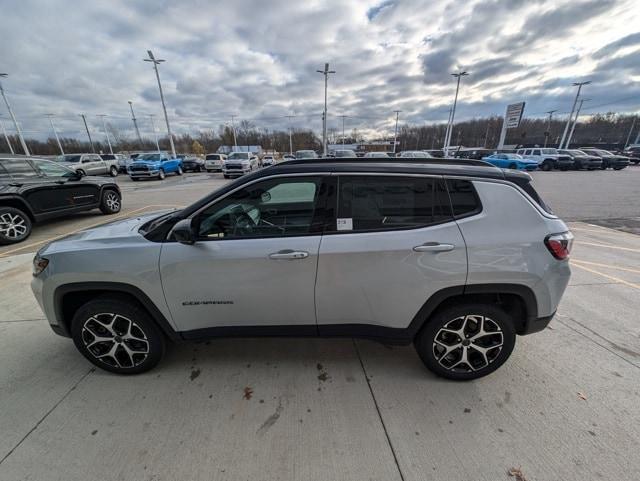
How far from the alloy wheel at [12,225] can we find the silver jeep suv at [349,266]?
17.4 feet

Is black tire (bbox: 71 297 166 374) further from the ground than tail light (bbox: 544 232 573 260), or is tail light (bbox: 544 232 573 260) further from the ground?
tail light (bbox: 544 232 573 260)

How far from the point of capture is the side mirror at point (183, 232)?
6.50 ft

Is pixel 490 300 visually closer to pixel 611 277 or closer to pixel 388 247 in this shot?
pixel 388 247

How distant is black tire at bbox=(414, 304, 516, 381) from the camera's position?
6.98 ft

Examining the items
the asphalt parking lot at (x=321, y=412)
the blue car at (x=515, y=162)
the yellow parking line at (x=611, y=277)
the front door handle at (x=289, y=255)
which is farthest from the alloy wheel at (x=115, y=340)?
the blue car at (x=515, y=162)

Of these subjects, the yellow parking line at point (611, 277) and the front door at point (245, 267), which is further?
the yellow parking line at point (611, 277)

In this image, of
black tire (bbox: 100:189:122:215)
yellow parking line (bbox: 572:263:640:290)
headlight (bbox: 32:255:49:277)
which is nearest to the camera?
headlight (bbox: 32:255:49:277)

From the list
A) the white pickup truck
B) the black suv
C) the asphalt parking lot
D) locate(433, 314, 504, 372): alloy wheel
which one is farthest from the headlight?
the white pickup truck

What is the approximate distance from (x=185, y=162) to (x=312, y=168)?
97.2 feet

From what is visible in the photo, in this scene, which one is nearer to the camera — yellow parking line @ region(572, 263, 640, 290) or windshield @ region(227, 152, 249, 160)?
yellow parking line @ region(572, 263, 640, 290)

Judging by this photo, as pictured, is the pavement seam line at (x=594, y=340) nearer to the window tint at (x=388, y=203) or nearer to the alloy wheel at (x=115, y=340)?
the window tint at (x=388, y=203)

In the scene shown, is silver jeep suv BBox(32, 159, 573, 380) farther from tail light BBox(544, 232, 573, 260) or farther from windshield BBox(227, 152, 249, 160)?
windshield BBox(227, 152, 249, 160)

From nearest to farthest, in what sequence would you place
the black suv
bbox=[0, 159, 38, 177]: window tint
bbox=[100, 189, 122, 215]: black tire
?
the black suv → bbox=[0, 159, 38, 177]: window tint → bbox=[100, 189, 122, 215]: black tire

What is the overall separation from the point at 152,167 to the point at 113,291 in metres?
21.9
